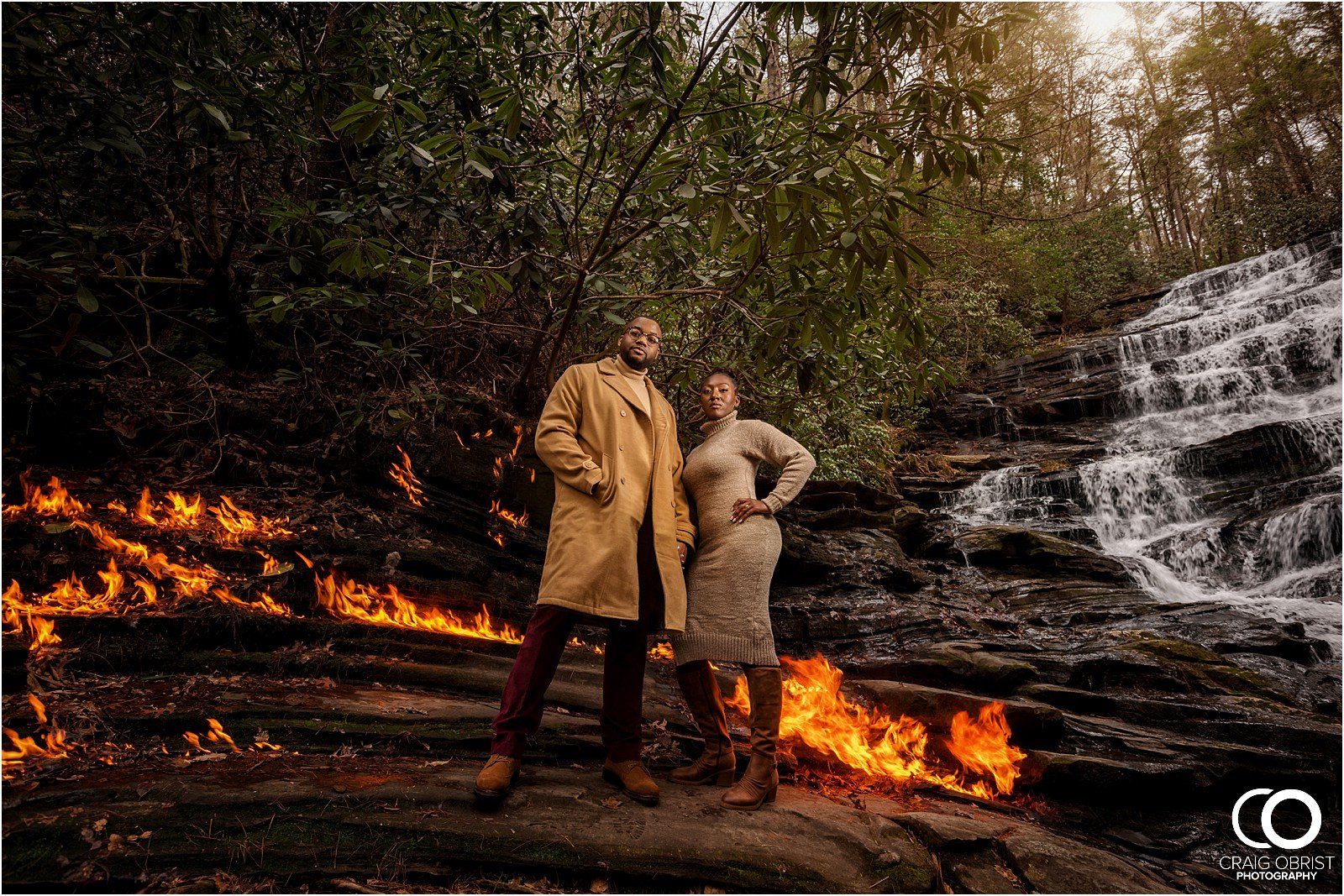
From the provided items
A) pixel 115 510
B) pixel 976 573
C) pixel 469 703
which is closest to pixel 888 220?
pixel 469 703

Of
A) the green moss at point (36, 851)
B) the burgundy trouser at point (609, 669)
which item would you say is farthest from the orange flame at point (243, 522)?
the burgundy trouser at point (609, 669)

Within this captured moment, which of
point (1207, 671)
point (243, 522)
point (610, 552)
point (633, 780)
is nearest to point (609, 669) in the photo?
point (633, 780)

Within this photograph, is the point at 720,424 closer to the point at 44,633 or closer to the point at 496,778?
the point at 496,778

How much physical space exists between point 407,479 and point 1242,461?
1279cm

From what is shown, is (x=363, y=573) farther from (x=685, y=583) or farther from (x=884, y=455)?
(x=884, y=455)

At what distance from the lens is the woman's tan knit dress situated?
10.6ft

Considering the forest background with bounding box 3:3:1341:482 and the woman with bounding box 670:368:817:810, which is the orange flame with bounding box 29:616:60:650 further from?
the woman with bounding box 670:368:817:810

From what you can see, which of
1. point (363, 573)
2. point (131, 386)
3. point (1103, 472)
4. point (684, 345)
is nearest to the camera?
point (363, 573)

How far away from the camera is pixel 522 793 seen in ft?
9.63

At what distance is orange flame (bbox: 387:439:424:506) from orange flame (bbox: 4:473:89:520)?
219 centimetres

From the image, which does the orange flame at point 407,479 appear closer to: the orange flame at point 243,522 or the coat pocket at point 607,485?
the orange flame at point 243,522

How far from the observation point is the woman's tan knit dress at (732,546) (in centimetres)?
324

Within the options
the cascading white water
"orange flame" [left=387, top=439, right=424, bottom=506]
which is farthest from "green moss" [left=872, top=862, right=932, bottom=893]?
the cascading white water

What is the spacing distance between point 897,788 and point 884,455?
9.12m
